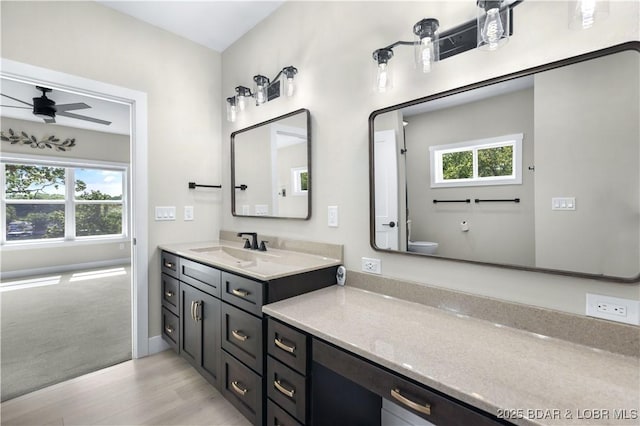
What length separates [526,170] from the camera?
1.19m

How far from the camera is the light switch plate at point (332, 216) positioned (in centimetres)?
192

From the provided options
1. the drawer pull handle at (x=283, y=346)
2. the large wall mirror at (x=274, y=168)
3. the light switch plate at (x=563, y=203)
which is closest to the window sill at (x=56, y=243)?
the large wall mirror at (x=274, y=168)

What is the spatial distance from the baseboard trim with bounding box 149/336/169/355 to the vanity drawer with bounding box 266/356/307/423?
1640 millimetres

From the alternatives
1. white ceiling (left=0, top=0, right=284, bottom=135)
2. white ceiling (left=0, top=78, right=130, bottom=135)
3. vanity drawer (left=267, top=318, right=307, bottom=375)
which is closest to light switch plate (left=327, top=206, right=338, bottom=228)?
vanity drawer (left=267, top=318, right=307, bottom=375)

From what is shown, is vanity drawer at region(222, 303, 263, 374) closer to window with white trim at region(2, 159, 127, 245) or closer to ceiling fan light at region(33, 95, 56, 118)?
ceiling fan light at region(33, 95, 56, 118)

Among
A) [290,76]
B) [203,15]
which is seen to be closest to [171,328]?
[290,76]

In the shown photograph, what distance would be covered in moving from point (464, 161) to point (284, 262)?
1.17 meters

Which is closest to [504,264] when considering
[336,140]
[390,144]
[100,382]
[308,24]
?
[390,144]

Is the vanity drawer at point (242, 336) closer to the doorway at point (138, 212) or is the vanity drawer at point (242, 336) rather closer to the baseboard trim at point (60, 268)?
the doorway at point (138, 212)

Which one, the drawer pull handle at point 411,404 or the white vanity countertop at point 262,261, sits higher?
the white vanity countertop at point 262,261

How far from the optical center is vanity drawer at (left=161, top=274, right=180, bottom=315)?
2.31 metres

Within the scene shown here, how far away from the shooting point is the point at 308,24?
2.08 meters

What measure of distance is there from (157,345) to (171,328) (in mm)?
303

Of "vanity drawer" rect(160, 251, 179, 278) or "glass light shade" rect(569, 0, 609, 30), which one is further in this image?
"vanity drawer" rect(160, 251, 179, 278)
